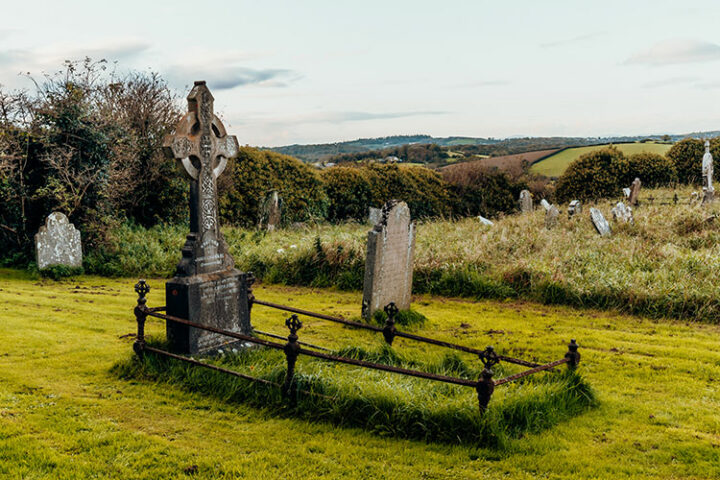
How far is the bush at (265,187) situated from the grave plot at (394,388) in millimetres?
13101

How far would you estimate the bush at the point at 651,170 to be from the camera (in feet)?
86.5

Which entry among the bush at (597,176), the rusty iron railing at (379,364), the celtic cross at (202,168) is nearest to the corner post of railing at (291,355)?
the rusty iron railing at (379,364)

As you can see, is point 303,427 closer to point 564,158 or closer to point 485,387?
point 485,387

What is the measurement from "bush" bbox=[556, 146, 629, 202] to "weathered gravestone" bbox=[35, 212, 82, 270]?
67.9ft

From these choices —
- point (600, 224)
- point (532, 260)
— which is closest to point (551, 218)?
point (600, 224)

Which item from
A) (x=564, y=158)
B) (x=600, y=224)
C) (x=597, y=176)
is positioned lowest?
(x=600, y=224)

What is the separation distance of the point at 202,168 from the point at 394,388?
3983mm

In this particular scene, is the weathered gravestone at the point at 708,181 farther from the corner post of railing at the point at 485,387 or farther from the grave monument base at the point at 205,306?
the corner post of railing at the point at 485,387


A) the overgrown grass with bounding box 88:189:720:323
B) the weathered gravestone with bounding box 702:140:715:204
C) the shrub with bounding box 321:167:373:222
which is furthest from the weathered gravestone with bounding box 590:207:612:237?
the shrub with bounding box 321:167:373:222

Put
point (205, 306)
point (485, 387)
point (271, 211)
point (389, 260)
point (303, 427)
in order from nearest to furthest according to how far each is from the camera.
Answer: point (485, 387)
point (303, 427)
point (205, 306)
point (389, 260)
point (271, 211)

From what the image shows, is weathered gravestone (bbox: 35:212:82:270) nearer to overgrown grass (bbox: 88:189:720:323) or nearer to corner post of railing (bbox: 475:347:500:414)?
overgrown grass (bbox: 88:189:720:323)

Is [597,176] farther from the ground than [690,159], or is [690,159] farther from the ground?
[690,159]

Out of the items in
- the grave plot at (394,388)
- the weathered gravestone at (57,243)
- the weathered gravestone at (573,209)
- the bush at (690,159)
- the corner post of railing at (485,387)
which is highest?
the bush at (690,159)

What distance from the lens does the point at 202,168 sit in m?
7.70
